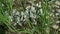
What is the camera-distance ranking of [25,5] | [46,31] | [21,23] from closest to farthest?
[46,31]
[21,23]
[25,5]

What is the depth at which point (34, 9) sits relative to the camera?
53.7 inches

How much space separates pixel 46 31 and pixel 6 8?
0.43 m

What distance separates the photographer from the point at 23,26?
1.32 metres

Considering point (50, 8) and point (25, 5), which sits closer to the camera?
point (50, 8)

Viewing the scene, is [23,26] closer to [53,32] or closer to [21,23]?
[21,23]

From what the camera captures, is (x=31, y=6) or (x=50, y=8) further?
(x=31, y=6)

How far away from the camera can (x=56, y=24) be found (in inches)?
51.4

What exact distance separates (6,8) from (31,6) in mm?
226

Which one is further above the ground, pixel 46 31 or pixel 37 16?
pixel 37 16

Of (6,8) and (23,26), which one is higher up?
(6,8)

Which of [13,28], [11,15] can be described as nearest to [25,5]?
[11,15]

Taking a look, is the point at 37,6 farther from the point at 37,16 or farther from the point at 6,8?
the point at 6,8

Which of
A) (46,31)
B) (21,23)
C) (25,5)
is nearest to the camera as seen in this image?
(46,31)

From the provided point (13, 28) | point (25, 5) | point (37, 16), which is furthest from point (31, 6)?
point (13, 28)
